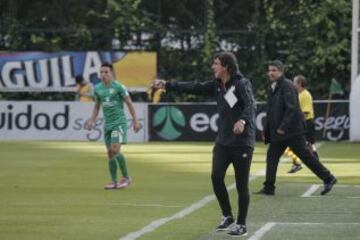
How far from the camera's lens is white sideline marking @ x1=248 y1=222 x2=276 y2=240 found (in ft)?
36.8

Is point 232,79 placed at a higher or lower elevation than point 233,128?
higher

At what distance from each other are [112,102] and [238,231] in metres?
5.82

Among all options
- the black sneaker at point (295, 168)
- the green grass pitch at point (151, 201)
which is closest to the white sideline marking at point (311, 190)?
the green grass pitch at point (151, 201)

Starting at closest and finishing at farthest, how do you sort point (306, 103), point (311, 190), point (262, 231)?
point (262, 231) < point (311, 190) < point (306, 103)

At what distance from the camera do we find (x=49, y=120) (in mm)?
32062

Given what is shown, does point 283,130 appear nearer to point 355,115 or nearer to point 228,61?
point 228,61

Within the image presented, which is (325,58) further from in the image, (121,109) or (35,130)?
(121,109)

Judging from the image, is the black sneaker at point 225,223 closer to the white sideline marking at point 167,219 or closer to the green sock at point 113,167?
the white sideline marking at point 167,219

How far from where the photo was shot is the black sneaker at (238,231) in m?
11.2

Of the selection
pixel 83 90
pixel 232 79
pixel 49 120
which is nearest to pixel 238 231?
pixel 232 79

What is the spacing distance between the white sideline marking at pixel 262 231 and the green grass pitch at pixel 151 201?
0.08 feet

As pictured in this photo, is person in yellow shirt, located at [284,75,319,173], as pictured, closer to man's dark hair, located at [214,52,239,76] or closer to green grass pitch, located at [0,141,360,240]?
green grass pitch, located at [0,141,360,240]

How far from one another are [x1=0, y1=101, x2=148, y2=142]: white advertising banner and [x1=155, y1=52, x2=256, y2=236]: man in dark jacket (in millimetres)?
19887

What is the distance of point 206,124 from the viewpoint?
103ft
